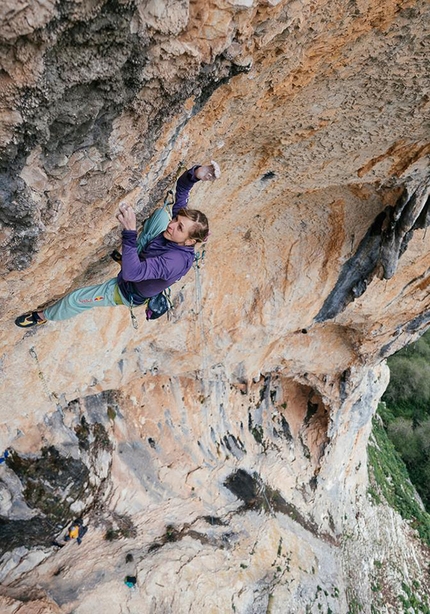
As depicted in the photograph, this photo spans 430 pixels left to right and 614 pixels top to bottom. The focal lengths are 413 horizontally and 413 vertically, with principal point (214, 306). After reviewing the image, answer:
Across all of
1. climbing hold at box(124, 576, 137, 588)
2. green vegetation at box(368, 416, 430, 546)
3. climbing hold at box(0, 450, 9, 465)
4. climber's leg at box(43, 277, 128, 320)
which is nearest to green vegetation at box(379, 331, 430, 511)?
green vegetation at box(368, 416, 430, 546)

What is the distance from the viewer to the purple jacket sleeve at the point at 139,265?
98.6 inches

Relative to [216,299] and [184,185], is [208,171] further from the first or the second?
[216,299]

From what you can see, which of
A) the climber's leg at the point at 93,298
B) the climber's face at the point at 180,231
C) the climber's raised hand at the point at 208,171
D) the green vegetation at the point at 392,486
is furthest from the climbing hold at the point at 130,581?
the green vegetation at the point at 392,486

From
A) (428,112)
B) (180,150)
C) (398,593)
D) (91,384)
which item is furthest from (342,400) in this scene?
(180,150)

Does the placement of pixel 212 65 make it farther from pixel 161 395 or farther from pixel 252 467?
pixel 252 467

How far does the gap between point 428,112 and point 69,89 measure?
282 centimetres

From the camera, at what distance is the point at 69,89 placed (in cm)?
176

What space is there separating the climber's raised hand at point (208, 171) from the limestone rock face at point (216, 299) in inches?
6.1

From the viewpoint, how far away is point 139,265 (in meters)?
2.65

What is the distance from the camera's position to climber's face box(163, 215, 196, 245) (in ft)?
8.90

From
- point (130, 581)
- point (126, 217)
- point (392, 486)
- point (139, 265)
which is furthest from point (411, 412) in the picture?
point (126, 217)

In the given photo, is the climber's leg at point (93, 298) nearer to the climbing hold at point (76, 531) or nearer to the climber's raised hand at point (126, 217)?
the climber's raised hand at point (126, 217)

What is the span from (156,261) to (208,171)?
722mm

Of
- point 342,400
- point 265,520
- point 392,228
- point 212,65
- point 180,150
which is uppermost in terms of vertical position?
point 392,228
